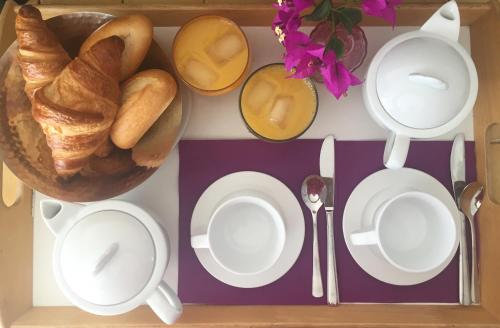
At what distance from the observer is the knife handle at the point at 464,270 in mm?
797

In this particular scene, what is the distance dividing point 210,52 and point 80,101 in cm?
25

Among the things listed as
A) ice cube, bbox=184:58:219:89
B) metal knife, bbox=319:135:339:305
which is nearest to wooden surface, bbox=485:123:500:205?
metal knife, bbox=319:135:339:305

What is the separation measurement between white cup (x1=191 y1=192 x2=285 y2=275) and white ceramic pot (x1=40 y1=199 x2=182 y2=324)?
0.28 ft

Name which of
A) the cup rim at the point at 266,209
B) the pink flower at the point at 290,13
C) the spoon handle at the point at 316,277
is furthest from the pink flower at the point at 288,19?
the spoon handle at the point at 316,277

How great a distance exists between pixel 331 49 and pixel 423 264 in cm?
38

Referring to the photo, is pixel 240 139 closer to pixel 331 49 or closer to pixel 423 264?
pixel 331 49

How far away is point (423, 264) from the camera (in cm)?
74

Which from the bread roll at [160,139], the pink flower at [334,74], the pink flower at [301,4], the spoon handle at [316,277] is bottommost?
the spoon handle at [316,277]

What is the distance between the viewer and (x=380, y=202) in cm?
80

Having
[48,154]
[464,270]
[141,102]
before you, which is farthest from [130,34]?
[464,270]

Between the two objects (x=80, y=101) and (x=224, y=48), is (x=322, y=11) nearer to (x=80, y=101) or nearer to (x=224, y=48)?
(x=224, y=48)

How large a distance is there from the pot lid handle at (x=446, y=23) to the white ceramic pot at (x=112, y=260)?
54cm

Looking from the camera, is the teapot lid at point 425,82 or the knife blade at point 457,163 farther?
the knife blade at point 457,163

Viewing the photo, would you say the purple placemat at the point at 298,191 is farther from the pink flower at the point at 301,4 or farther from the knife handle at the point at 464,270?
the pink flower at the point at 301,4
